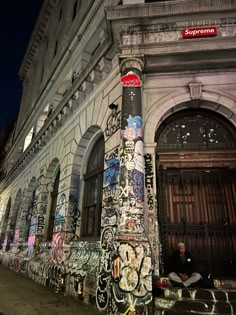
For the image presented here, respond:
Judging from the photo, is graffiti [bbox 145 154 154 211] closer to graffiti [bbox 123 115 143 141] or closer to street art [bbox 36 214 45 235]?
graffiti [bbox 123 115 143 141]

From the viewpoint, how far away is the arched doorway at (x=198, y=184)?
5.72m

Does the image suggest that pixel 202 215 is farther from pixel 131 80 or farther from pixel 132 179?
pixel 131 80

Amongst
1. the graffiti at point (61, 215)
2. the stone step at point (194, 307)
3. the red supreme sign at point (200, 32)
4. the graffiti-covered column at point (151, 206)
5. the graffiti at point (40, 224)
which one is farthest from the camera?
the graffiti at point (40, 224)

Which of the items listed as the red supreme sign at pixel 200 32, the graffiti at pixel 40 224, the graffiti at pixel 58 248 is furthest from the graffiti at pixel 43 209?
the red supreme sign at pixel 200 32

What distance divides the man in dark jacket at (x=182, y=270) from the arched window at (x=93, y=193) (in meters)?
2.42

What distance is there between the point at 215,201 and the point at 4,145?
31250 mm

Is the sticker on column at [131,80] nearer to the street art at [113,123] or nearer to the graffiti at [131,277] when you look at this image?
the street art at [113,123]

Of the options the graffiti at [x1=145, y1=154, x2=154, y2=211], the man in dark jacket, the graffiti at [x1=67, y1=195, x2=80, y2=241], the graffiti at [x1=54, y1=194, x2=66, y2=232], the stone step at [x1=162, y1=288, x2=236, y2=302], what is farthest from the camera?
the graffiti at [x1=54, y1=194, x2=66, y2=232]

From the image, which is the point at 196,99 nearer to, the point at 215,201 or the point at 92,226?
the point at 215,201

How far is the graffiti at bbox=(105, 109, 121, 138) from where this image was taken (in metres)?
6.08

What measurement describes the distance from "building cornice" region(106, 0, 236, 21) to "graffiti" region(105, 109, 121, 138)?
272cm

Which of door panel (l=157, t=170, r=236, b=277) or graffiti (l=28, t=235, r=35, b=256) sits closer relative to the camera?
door panel (l=157, t=170, r=236, b=277)

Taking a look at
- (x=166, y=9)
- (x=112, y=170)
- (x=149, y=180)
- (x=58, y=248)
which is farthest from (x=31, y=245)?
(x=166, y=9)

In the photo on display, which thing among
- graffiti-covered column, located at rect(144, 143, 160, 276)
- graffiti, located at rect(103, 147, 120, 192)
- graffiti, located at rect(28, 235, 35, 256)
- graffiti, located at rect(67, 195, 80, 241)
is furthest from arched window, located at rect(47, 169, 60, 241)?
graffiti-covered column, located at rect(144, 143, 160, 276)
